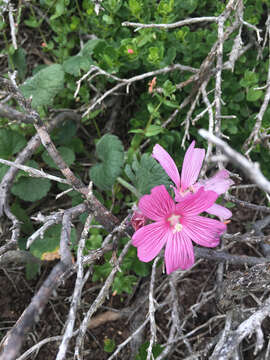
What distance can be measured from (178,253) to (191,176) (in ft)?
1.03

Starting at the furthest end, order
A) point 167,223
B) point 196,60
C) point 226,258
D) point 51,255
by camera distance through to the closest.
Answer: point 196,60, point 51,255, point 226,258, point 167,223

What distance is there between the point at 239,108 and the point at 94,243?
1162mm

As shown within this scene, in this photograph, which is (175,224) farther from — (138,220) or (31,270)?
(31,270)

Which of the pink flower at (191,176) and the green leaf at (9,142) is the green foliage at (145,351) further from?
the green leaf at (9,142)

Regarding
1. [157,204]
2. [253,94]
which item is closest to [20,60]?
[253,94]

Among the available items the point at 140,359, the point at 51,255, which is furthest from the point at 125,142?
the point at 140,359

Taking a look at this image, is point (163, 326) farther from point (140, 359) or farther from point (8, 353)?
point (8, 353)

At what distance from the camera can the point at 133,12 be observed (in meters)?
1.97

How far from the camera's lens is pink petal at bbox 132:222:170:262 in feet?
4.48

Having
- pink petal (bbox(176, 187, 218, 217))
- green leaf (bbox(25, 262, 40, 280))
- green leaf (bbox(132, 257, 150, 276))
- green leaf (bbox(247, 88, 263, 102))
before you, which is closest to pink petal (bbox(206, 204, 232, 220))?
pink petal (bbox(176, 187, 218, 217))

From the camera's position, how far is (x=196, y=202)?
1307 mm

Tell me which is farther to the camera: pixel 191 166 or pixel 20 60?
pixel 20 60

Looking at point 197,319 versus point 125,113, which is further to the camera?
point 125,113

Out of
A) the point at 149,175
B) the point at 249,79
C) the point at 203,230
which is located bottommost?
the point at 203,230
